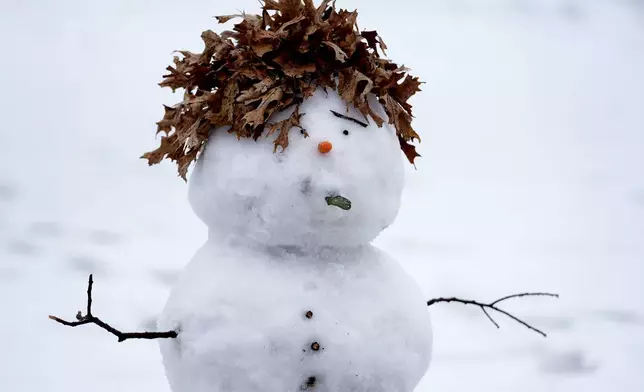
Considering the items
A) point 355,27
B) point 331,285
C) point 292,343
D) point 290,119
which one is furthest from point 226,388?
point 355,27

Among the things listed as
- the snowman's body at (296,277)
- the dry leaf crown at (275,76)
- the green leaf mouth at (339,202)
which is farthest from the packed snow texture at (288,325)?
the dry leaf crown at (275,76)

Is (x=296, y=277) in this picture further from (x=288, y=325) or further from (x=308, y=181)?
(x=308, y=181)

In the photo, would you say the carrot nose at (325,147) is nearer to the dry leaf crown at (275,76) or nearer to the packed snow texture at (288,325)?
the dry leaf crown at (275,76)

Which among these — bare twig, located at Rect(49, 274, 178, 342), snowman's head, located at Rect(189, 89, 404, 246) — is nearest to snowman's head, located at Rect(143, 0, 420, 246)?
snowman's head, located at Rect(189, 89, 404, 246)

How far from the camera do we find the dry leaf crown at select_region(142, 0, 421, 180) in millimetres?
1934

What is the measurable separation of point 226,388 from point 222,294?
0.22 metres

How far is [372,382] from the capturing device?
1992 millimetres

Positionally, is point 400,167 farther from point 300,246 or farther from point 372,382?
point 372,382

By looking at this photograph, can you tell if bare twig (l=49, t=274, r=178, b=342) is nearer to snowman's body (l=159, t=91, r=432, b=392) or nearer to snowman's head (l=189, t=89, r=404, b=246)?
snowman's body (l=159, t=91, r=432, b=392)

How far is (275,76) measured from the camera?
6.41ft

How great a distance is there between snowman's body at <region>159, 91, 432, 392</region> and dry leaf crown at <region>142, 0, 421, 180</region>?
0.04 meters

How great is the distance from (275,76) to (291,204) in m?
0.31

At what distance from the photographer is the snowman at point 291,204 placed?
6.30 ft

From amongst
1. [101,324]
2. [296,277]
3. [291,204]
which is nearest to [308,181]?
[291,204]
